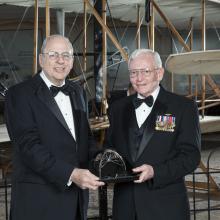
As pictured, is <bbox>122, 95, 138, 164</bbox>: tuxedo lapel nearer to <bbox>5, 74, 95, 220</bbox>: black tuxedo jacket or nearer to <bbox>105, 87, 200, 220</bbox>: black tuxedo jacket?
<bbox>105, 87, 200, 220</bbox>: black tuxedo jacket

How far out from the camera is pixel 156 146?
2137 millimetres

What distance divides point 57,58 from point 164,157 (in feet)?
2.09

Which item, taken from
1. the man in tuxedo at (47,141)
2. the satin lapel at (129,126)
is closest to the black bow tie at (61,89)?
the man in tuxedo at (47,141)

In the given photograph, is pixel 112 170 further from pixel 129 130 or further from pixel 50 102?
pixel 50 102

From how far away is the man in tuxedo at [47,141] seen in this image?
6.80 ft

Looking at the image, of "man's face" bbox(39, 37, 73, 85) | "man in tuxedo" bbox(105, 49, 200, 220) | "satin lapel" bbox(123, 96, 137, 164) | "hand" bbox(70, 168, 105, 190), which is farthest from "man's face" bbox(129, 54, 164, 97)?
"hand" bbox(70, 168, 105, 190)

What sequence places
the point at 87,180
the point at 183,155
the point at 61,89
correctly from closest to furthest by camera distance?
the point at 87,180
the point at 183,155
the point at 61,89

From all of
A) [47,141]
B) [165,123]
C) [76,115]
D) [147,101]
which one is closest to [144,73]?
[147,101]

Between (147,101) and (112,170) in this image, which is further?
(147,101)

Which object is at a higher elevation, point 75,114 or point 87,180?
point 75,114

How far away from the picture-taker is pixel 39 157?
6.68 ft

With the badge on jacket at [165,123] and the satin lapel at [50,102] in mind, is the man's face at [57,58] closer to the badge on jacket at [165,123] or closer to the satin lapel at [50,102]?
the satin lapel at [50,102]

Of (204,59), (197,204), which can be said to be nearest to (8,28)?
(197,204)

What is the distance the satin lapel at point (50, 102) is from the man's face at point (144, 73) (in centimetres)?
35
